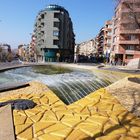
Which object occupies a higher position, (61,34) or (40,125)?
(61,34)

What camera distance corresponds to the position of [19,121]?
1151cm

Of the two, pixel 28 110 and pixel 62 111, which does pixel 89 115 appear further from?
pixel 28 110

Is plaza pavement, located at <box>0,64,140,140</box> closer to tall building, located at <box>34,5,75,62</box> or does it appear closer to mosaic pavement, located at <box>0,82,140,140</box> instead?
mosaic pavement, located at <box>0,82,140,140</box>

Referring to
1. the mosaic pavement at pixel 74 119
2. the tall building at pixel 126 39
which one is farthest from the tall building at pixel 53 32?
the mosaic pavement at pixel 74 119

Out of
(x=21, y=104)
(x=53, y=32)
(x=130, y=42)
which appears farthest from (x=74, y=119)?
(x=53, y=32)

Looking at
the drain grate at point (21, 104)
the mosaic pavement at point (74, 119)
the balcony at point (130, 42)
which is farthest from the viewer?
the balcony at point (130, 42)

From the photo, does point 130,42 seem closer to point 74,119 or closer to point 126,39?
point 126,39

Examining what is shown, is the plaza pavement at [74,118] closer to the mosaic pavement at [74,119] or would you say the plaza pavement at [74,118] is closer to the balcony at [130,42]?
the mosaic pavement at [74,119]

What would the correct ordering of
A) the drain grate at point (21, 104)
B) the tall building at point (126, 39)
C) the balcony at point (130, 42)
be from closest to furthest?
the drain grate at point (21, 104)
the tall building at point (126, 39)
the balcony at point (130, 42)

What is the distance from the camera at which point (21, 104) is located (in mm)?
13367

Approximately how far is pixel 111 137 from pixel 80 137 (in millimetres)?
1253

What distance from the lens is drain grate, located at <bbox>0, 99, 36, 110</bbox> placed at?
1314cm

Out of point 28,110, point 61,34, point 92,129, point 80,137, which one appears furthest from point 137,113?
point 61,34

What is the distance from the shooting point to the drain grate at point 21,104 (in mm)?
13140
